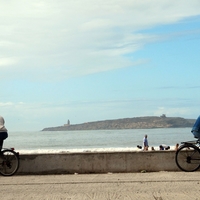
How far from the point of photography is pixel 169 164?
41.0 ft

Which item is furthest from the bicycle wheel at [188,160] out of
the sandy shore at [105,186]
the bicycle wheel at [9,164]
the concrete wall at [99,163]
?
the bicycle wheel at [9,164]

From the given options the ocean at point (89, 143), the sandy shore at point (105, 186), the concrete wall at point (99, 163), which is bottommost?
the sandy shore at point (105, 186)

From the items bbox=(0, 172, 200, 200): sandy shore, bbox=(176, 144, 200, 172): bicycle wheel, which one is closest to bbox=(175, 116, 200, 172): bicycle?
bbox=(176, 144, 200, 172): bicycle wheel

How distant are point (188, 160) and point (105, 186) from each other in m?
3.22

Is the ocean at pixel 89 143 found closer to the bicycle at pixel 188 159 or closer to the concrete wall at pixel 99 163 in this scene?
the concrete wall at pixel 99 163

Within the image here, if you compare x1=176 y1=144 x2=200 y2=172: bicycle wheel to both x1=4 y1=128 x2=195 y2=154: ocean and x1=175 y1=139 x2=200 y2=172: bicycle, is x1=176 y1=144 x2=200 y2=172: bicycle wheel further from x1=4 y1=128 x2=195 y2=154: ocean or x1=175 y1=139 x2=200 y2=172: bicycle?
x1=4 y1=128 x2=195 y2=154: ocean

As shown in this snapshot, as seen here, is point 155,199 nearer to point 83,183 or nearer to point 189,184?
point 189,184

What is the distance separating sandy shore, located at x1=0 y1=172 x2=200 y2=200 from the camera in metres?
8.66

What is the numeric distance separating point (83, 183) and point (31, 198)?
2.00 metres

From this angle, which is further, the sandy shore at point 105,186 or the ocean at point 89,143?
the ocean at point 89,143

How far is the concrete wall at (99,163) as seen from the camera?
12508 mm

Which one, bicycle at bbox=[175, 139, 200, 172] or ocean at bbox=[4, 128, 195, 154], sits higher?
ocean at bbox=[4, 128, 195, 154]

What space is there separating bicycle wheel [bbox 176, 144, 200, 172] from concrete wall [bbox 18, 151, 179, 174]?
8.7 inches

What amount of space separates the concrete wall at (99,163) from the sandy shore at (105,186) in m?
0.38
